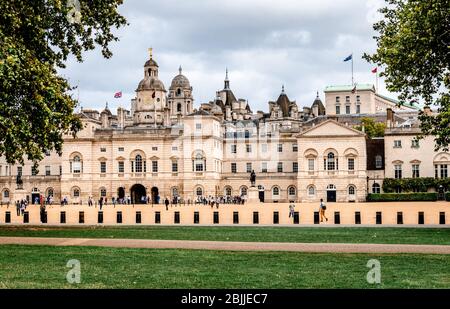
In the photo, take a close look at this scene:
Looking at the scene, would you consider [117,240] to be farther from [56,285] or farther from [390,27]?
[390,27]

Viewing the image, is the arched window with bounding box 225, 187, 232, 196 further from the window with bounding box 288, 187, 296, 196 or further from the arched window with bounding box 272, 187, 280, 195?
the window with bounding box 288, 187, 296, 196

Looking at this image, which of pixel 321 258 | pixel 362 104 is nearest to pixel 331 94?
pixel 362 104

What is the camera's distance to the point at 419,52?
1134 inches

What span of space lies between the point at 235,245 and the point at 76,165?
8086cm

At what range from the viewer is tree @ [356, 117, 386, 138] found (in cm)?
10894

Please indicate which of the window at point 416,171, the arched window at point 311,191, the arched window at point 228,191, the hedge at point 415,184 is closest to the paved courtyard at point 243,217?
the hedge at point 415,184

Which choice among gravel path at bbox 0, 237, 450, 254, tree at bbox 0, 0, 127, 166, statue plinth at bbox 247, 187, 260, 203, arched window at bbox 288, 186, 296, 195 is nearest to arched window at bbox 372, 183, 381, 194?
arched window at bbox 288, 186, 296, 195

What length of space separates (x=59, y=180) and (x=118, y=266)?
86937mm

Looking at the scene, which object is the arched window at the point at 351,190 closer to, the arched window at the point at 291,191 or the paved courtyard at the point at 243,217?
the arched window at the point at 291,191

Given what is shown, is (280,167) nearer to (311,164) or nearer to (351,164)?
(311,164)

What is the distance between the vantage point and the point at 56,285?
15.9m

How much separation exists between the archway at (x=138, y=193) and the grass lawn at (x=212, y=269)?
259ft

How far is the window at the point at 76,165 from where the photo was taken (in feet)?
336

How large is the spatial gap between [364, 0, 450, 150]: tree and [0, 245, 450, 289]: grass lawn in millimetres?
10542
